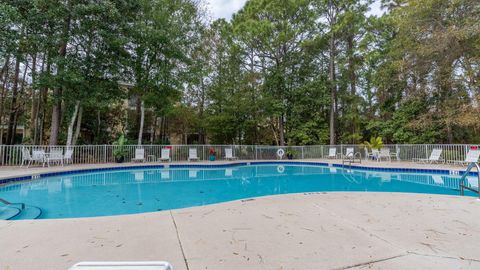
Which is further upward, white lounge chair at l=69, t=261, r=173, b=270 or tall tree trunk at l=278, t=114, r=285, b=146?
tall tree trunk at l=278, t=114, r=285, b=146

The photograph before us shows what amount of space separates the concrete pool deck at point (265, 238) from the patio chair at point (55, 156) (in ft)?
27.3

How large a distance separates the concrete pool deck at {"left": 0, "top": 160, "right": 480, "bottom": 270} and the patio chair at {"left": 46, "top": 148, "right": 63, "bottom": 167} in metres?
8.39

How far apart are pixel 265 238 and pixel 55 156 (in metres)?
11.0

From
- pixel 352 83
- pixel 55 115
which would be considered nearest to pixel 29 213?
pixel 55 115

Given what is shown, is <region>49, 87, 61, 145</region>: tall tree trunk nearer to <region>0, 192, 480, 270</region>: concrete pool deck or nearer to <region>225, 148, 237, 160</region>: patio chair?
<region>225, 148, 237, 160</region>: patio chair

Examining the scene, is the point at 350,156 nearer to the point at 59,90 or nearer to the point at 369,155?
the point at 369,155

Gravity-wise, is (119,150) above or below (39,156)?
above

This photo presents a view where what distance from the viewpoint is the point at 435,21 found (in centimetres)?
1177

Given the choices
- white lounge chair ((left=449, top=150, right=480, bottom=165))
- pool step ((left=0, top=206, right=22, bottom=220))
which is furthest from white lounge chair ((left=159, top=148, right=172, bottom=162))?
white lounge chair ((left=449, top=150, right=480, bottom=165))

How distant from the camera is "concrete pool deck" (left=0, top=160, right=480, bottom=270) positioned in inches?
77.0

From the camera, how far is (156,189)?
22.5ft

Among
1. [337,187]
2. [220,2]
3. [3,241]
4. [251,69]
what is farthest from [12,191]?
[251,69]

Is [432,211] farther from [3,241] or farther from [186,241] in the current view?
[3,241]

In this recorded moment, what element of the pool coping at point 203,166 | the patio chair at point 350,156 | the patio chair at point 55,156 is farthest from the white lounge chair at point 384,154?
the patio chair at point 55,156
